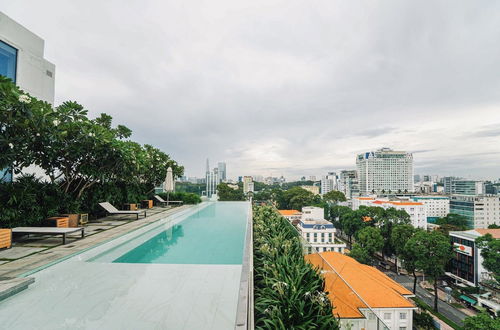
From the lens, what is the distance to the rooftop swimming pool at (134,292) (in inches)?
88.6

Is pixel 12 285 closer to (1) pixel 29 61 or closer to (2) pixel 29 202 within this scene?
(2) pixel 29 202

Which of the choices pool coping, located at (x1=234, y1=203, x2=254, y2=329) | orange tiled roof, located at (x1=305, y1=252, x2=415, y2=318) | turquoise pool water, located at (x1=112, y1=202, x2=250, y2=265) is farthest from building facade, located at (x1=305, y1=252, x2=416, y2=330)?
turquoise pool water, located at (x1=112, y1=202, x2=250, y2=265)

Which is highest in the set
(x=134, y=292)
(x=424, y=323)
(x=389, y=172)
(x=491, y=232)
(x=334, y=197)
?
(x=389, y=172)

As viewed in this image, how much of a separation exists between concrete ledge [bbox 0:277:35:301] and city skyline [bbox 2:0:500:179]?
8.59 meters

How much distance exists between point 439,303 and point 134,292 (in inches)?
1377

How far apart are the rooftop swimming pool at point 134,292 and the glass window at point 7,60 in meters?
10.0

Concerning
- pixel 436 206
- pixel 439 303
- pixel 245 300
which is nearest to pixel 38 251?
pixel 245 300

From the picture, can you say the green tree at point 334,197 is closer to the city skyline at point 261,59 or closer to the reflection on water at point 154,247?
the city skyline at point 261,59

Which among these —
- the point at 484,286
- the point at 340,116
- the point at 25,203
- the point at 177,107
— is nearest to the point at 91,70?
the point at 177,107

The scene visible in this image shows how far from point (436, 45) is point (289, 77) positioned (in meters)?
7.06

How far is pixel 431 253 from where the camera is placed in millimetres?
23562

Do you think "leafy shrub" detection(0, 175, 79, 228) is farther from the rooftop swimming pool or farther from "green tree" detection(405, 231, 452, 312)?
"green tree" detection(405, 231, 452, 312)

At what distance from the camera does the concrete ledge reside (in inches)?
106

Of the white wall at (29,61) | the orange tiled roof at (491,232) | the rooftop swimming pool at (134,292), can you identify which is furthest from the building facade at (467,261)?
the white wall at (29,61)
